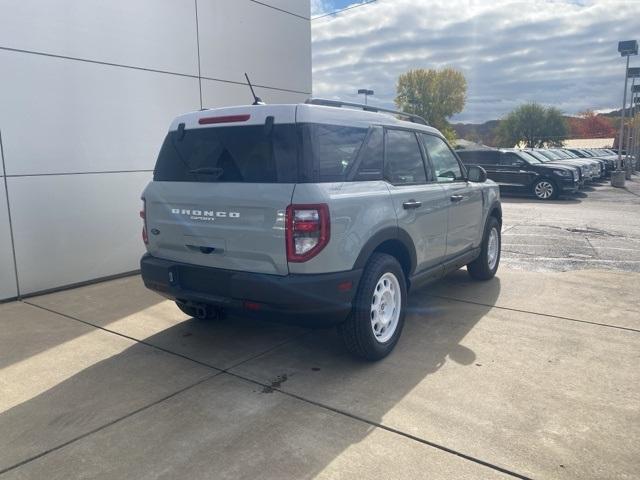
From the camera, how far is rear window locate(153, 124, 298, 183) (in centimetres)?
354

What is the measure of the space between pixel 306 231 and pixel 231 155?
90cm

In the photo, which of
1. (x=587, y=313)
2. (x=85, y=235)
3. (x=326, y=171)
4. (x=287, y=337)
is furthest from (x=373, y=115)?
(x=85, y=235)

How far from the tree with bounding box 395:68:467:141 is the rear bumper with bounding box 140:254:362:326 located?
6009 centimetres

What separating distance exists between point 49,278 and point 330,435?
4.69 m

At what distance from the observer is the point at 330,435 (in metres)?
3.04

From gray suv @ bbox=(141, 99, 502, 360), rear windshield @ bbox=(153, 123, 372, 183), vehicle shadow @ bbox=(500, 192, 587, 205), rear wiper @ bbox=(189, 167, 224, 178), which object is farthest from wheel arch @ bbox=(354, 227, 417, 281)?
vehicle shadow @ bbox=(500, 192, 587, 205)

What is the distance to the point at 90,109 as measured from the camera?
21.2 feet

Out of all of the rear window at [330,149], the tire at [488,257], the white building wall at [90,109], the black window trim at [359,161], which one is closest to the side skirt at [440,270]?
the tire at [488,257]

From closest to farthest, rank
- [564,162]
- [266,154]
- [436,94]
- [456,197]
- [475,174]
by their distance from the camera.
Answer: [266,154]
[456,197]
[475,174]
[564,162]
[436,94]

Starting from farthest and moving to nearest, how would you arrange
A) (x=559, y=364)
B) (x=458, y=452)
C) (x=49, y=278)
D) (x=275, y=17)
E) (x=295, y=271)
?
(x=275, y=17)
(x=49, y=278)
(x=559, y=364)
(x=295, y=271)
(x=458, y=452)

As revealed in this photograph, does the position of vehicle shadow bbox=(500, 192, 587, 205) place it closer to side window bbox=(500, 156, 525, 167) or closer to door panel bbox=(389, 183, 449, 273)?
side window bbox=(500, 156, 525, 167)

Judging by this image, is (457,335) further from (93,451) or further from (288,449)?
(93,451)

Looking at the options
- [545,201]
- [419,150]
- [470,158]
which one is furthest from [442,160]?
[470,158]

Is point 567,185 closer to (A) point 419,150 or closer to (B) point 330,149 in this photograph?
(A) point 419,150
